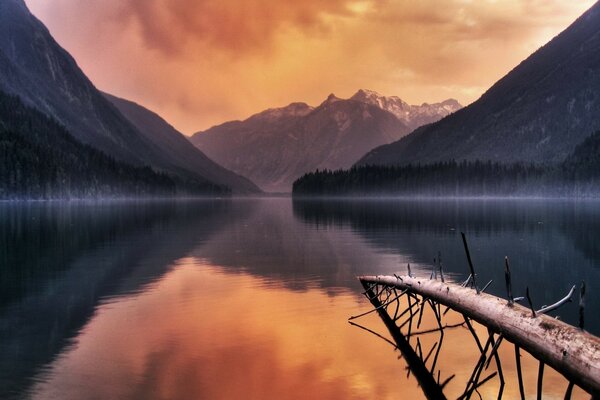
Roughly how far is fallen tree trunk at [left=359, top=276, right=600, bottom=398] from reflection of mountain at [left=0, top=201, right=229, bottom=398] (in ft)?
46.8

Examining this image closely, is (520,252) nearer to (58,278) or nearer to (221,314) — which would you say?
(221,314)

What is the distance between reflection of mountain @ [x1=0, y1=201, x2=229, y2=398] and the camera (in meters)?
22.2

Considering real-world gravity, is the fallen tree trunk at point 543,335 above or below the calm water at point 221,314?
above

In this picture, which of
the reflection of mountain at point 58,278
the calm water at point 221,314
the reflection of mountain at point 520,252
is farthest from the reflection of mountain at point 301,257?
the reflection of mountain at point 58,278

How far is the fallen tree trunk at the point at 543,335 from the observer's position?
12914mm

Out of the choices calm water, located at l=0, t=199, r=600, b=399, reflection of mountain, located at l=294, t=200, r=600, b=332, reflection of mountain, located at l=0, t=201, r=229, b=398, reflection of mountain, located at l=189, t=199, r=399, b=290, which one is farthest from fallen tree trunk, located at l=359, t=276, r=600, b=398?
reflection of mountain, located at l=189, t=199, r=399, b=290

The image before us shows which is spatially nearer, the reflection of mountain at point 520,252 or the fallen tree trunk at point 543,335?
the fallen tree trunk at point 543,335

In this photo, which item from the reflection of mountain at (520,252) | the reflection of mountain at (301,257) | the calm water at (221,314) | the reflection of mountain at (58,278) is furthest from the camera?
the reflection of mountain at (301,257)

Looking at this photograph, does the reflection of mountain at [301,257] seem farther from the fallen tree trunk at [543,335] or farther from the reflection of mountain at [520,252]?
the fallen tree trunk at [543,335]

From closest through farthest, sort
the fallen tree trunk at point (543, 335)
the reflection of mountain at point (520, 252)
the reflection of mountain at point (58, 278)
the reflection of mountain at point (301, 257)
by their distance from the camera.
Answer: the fallen tree trunk at point (543, 335) → the reflection of mountain at point (58, 278) → the reflection of mountain at point (520, 252) → the reflection of mountain at point (301, 257)

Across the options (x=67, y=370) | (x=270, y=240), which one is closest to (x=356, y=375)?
(x=67, y=370)

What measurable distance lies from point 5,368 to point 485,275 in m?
30.5

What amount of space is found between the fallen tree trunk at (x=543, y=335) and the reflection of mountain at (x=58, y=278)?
14256 mm

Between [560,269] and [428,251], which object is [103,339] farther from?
[428,251]
